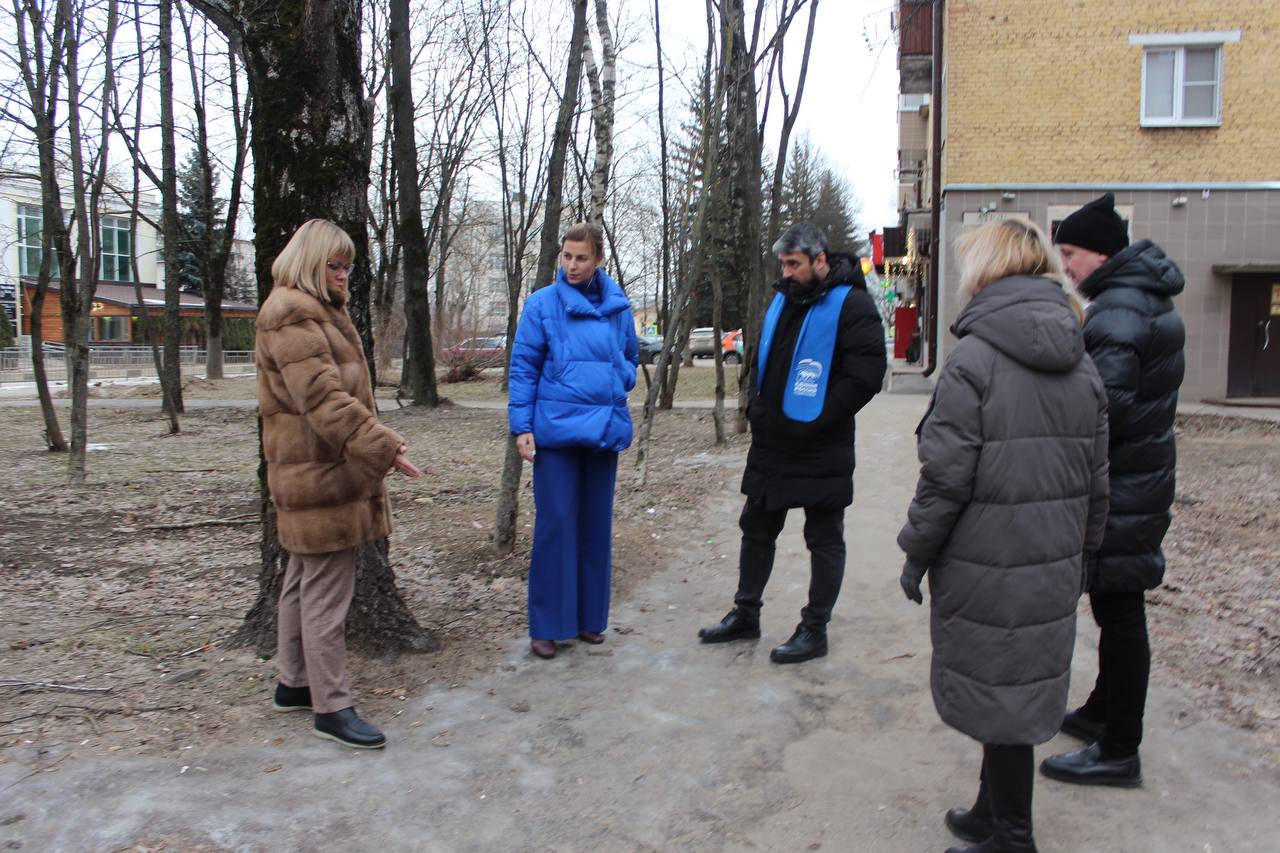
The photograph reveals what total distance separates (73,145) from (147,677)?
7451 mm

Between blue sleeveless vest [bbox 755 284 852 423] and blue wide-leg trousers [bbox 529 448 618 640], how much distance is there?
0.85 meters

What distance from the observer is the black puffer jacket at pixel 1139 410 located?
3082 mm

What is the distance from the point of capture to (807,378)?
13.9 feet

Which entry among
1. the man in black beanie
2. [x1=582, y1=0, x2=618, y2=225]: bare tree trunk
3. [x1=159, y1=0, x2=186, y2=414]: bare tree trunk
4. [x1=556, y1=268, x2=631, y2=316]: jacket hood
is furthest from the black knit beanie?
[x1=159, y1=0, x2=186, y2=414]: bare tree trunk

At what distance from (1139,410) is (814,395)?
1.37 metres

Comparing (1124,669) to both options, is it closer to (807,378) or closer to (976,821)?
(976,821)

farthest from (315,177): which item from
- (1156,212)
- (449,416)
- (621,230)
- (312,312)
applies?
(621,230)

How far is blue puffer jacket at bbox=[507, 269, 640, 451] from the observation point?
434 cm

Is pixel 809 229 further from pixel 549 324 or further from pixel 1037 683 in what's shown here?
pixel 1037 683

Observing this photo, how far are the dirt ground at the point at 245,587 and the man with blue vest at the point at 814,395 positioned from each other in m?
1.43

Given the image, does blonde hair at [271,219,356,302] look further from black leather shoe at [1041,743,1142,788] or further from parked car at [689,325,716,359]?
parked car at [689,325,716,359]

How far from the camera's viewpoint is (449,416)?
17062 millimetres

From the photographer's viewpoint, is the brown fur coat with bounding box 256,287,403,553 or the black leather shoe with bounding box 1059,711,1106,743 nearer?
the brown fur coat with bounding box 256,287,403,553

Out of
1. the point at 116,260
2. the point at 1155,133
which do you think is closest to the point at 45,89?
Result: the point at 1155,133
